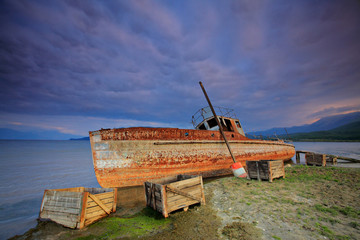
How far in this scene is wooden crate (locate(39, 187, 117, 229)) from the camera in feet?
15.0

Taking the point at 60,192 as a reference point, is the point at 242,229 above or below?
below

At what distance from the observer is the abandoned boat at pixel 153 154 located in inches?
340

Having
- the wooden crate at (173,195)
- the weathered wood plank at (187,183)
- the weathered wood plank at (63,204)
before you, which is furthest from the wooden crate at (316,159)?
the weathered wood plank at (63,204)

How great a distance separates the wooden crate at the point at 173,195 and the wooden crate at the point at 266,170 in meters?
4.27

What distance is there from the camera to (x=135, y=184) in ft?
29.4

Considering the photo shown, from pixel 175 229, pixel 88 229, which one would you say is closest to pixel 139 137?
pixel 88 229

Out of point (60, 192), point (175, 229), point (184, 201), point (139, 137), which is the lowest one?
point (175, 229)

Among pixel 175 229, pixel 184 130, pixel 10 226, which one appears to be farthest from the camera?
pixel 184 130

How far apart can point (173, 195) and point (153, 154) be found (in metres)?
4.68

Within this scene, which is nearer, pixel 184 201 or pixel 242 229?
pixel 242 229

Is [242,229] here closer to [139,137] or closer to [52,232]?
[52,232]

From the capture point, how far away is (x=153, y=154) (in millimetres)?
9539

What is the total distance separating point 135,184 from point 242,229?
668cm

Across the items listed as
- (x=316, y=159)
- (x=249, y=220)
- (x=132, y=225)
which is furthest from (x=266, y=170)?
(x=316, y=159)
